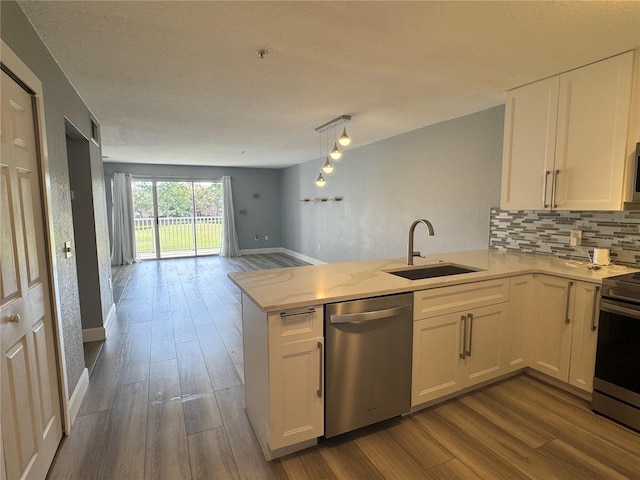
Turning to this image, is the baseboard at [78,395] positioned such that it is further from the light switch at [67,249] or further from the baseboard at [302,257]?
the baseboard at [302,257]

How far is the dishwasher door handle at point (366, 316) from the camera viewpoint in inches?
70.7

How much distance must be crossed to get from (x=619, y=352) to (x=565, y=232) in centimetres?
110

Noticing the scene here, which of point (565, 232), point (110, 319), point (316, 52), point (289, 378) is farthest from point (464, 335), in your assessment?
point (110, 319)

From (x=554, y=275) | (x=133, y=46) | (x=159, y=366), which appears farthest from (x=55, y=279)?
(x=554, y=275)

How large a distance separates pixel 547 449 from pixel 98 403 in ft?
9.25

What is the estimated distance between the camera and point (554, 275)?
2369 mm

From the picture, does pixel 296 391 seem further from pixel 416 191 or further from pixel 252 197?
pixel 252 197

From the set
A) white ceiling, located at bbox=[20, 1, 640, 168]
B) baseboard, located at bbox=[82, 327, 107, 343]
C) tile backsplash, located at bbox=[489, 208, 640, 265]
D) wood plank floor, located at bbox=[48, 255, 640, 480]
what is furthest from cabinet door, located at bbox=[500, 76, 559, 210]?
baseboard, located at bbox=[82, 327, 107, 343]

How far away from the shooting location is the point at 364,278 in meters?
2.17

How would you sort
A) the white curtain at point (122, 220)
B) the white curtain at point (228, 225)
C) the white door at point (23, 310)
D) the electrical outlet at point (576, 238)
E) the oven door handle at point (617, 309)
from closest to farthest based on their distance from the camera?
the white door at point (23, 310)
the oven door handle at point (617, 309)
the electrical outlet at point (576, 238)
the white curtain at point (122, 220)
the white curtain at point (228, 225)

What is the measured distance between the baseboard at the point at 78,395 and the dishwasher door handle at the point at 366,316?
176 centimetres

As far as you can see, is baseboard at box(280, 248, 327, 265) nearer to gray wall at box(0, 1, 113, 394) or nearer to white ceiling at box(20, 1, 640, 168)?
white ceiling at box(20, 1, 640, 168)

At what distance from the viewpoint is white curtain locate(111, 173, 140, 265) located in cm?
761

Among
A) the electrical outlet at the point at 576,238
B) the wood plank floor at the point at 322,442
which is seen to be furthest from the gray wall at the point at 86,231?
the electrical outlet at the point at 576,238
